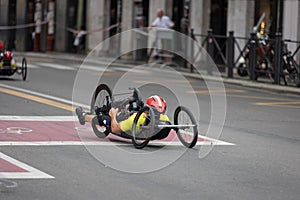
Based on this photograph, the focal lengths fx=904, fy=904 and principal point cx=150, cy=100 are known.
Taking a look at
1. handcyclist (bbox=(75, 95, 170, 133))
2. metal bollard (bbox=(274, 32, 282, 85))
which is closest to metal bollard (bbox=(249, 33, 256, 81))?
metal bollard (bbox=(274, 32, 282, 85))

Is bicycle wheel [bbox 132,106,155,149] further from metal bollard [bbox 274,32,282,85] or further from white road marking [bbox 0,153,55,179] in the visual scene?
metal bollard [bbox 274,32,282,85]

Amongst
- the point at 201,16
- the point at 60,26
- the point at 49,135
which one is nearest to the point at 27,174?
the point at 49,135

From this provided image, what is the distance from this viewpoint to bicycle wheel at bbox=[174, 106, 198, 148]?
37.7 ft

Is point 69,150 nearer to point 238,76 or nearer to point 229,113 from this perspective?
point 229,113

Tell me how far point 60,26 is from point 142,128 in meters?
29.8

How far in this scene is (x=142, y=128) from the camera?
11398 millimetres

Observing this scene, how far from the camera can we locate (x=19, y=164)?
10.2 metres

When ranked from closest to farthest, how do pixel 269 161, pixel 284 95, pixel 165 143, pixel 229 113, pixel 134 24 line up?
pixel 269 161, pixel 165 143, pixel 229 113, pixel 284 95, pixel 134 24

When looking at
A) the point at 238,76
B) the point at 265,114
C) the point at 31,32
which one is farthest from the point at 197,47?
the point at 31,32

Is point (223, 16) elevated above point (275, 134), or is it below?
above

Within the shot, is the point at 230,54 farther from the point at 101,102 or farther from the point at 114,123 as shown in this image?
the point at 114,123

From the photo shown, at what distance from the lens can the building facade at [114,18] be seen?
29547 mm

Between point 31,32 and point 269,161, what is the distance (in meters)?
32.5

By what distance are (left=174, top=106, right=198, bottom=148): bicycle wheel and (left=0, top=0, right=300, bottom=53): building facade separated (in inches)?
638
